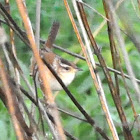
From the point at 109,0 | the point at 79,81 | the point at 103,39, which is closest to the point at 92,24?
the point at 103,39

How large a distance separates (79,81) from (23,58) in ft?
1.20

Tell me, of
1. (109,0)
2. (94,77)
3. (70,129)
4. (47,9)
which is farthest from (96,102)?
(109,0)

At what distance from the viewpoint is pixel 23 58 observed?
3.13m

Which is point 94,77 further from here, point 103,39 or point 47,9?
point 103,39

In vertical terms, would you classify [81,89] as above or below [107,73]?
below

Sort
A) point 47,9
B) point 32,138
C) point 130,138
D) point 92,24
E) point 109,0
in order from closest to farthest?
point 109,0 < point 32,138 < point 130,138 < point 47,9 < point 92,24

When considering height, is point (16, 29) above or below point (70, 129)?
above

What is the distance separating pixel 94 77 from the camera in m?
1.83

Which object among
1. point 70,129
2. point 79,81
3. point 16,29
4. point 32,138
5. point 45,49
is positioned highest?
point 16,29

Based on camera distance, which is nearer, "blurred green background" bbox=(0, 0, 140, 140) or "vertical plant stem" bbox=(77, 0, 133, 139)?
"vertical plant stem" bbox=(77, 0, 133, 139)

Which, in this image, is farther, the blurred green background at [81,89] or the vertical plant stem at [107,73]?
the blurred green background at [81,89]

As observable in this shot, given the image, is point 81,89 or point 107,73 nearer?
point 107,73

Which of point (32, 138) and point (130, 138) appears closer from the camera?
point (32, 138)

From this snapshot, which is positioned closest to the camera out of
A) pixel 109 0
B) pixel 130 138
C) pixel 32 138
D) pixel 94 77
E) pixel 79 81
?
pixel 109 0
